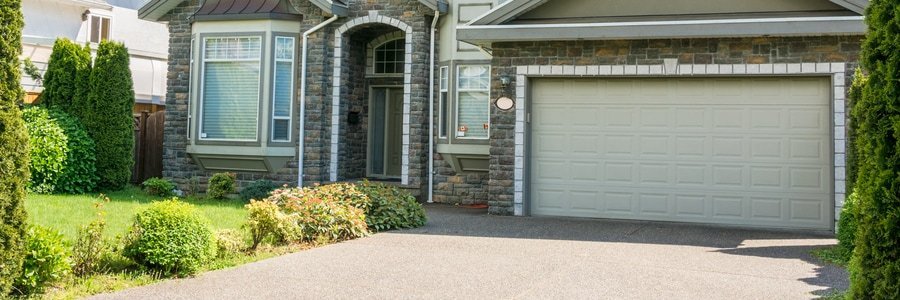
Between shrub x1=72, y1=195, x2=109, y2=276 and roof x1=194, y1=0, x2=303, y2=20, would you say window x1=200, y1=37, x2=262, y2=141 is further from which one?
shrub x1=72, y1=195, x2=109, y2=276

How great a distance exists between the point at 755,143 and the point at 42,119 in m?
11.2

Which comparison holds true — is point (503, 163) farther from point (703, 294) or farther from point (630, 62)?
point (703, 294)

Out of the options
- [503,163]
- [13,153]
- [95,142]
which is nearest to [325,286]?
[13,153]

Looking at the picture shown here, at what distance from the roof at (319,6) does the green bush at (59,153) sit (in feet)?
8.38

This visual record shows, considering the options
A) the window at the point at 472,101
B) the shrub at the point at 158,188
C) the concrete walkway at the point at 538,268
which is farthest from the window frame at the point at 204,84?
the concrete walkway at the point at 538,268

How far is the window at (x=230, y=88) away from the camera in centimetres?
1474

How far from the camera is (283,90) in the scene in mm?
14812

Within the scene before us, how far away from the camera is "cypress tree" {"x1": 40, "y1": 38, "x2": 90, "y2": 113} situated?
1463 cm

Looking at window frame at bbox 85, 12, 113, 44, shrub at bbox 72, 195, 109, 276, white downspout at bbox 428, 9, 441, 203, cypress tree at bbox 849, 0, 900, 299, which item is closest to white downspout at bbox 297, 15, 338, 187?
white downspout at bbox 428, 9, 441, 203

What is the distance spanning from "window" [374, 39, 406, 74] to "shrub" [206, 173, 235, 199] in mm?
3601

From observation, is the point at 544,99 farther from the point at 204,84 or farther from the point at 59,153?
the point at 59,153

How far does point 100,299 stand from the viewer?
6.17m

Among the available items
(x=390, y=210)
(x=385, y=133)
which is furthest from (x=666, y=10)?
(x=385, y=133)

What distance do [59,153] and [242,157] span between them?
3.00 meters
